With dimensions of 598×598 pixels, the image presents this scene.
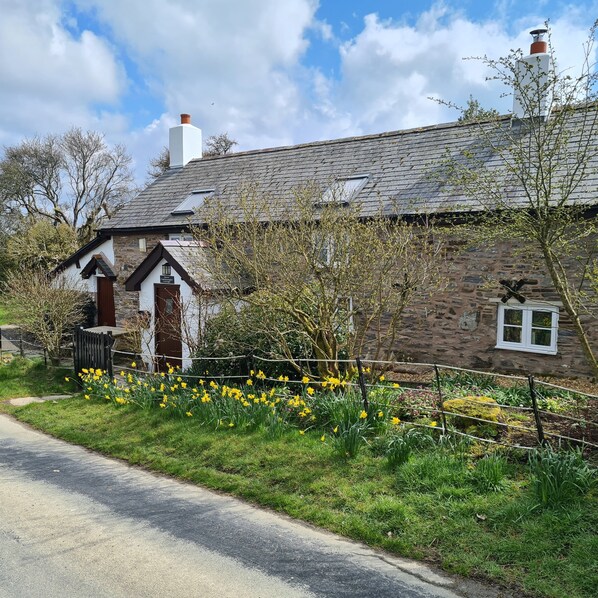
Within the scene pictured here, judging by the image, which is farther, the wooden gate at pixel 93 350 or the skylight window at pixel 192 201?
the skylight window at pixel 192 201

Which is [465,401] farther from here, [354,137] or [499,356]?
[354,137]

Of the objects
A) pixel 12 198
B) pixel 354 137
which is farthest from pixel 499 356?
pixel 12 198

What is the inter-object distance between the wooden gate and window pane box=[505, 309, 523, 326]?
897 cm

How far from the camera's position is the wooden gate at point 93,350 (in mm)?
11641

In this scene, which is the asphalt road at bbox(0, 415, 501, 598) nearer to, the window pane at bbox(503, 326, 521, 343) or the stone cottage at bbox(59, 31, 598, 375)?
the stone cottage at bbox(59, 31, 598, 375)

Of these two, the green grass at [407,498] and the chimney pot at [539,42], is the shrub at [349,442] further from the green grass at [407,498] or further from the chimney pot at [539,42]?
the chimney pot at [539,42]

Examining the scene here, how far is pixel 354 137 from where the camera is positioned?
1758 centimetres

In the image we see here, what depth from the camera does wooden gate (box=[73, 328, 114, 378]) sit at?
11.6 m

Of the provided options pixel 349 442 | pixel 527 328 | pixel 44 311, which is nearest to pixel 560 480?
pixel 349 442

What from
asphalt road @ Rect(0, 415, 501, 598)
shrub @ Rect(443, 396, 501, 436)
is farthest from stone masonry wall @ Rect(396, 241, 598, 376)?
asphalt road @ Rect(0, 415, 501, 598)

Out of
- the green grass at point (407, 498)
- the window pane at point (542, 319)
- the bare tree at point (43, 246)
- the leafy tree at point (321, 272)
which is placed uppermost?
the bare tree at point (43, 246)

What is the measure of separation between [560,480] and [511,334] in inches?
282

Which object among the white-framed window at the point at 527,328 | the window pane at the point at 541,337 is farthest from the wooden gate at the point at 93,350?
the window pane at the point at 541,337

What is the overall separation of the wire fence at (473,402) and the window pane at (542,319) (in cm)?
163
